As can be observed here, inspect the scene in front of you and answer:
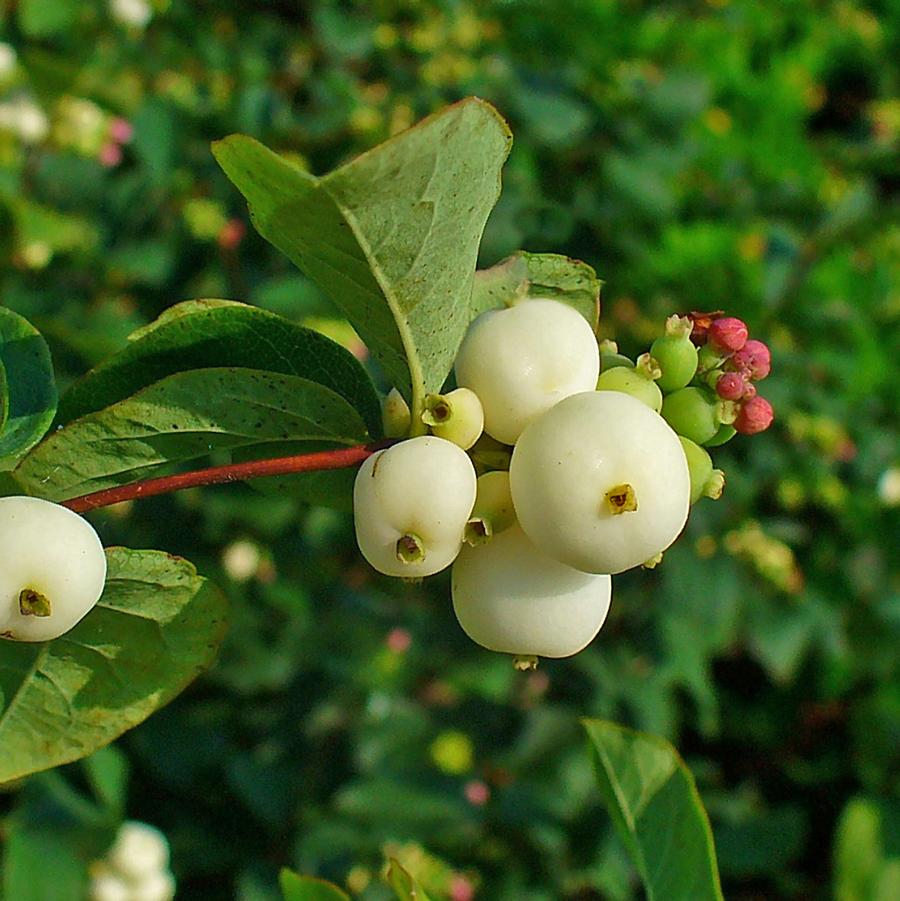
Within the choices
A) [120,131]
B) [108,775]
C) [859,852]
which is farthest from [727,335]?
[859,852]

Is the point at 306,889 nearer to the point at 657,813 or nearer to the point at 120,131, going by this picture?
the point at 657,813

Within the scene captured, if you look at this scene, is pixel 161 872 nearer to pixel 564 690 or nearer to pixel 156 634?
pixel 564 690

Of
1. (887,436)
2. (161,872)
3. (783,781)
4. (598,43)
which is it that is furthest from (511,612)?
(783,781)

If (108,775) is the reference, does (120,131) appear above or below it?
above

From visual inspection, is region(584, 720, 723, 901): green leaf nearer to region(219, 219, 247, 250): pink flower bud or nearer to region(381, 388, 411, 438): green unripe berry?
region(381, 388, 411, 438): green unripe berry

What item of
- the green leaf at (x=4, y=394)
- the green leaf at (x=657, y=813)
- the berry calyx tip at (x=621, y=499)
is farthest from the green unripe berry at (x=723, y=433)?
the green leaf at (x=4, y=394)

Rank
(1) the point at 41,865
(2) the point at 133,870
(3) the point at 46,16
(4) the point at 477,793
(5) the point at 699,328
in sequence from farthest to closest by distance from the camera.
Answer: (3) the point at 46,16 < (4) the point at 477,793 < (2) the point at 133,870 < (1) the point at 41,865 < (5) the point at 699,328

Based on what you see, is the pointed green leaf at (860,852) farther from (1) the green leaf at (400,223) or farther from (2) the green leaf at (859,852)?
(1) the green leaf at (400,223)
